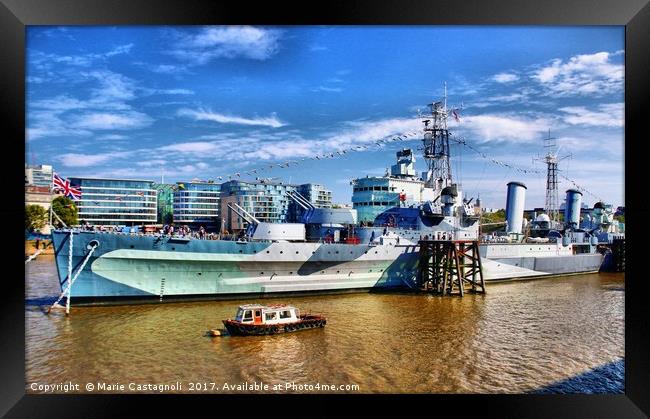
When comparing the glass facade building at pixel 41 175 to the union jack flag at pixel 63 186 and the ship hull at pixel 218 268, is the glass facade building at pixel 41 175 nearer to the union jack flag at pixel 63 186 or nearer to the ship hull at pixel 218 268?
the union jack flag at pixel 63 186

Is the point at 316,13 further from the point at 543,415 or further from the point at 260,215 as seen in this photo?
the point at 260,215

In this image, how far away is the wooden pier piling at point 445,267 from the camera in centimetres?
1591

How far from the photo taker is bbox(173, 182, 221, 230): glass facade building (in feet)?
85.3

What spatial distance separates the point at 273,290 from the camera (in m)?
14.2

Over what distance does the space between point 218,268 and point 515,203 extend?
584 inches

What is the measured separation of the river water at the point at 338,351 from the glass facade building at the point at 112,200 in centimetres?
448

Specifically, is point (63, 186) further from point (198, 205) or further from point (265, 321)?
point (198, 205)

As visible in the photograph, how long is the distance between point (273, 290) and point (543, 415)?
9029 millimetres

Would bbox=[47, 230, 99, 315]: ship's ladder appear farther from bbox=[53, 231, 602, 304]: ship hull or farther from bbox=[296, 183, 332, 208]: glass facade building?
bbox=[296, 183, 332, 208]: glass facade building

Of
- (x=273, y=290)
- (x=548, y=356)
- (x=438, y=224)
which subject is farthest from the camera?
(x=438, y=224)

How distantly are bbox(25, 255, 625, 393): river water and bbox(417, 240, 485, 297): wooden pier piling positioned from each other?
9.30 ft

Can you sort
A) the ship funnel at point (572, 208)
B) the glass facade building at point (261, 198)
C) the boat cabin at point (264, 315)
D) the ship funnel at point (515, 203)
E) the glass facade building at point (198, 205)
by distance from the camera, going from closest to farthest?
Answer: the boat cabin at point (264, 315), the ship funnel at point (515, 203), the ship funnel at point (572, 208), the glass facade building at point (198, 205), the glass facade building at point (261, 198)

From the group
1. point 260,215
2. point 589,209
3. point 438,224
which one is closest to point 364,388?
point 438,224

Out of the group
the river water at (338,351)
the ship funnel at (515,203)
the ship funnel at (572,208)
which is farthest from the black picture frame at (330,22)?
the ship funnel at (572,208)
